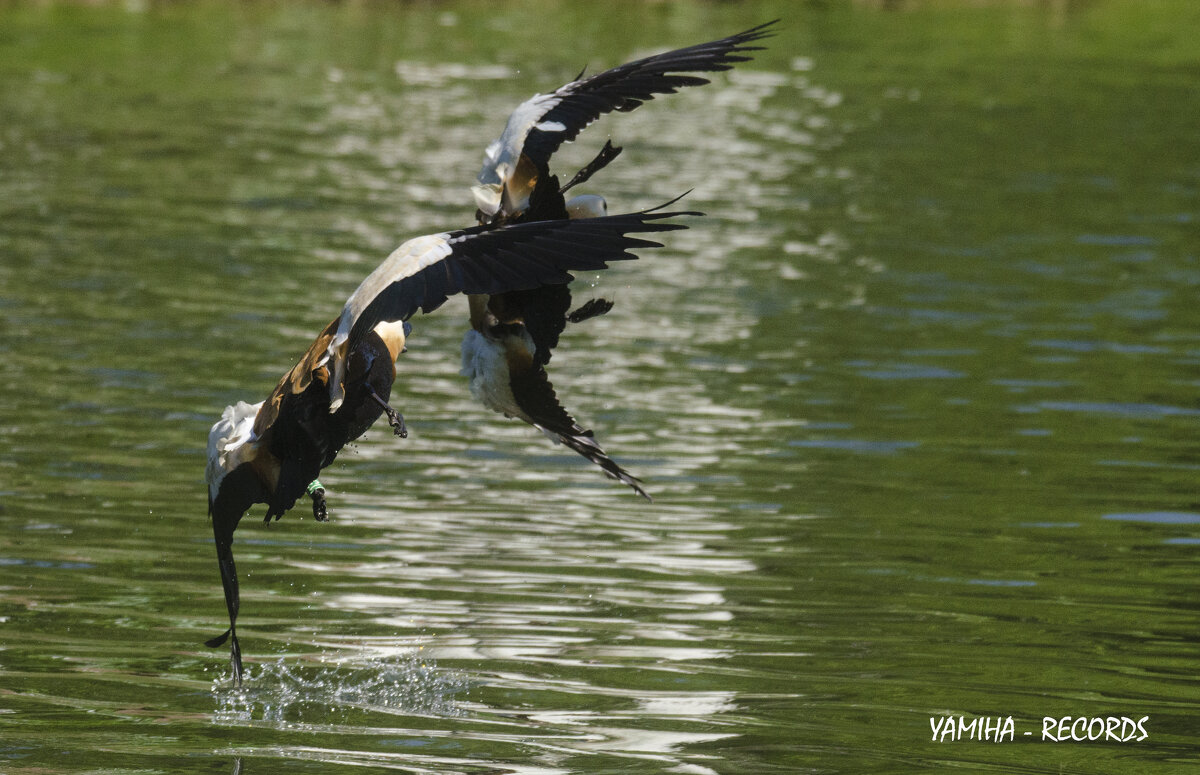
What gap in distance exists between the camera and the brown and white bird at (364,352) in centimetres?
534

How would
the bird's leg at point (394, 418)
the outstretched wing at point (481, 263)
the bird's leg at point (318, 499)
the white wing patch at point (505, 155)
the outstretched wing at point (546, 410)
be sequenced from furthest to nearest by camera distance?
the outstretched wing at point (546, 410) < the white wing patch at point (505, 155) < the bird's leg at point (318, 499) < the bird's leg at point (394, 418) < the outstretched wing at point (481, 263)

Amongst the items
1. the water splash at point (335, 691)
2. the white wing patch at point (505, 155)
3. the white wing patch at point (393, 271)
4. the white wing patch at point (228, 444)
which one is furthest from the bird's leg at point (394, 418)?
the water splash at point (335, 691)

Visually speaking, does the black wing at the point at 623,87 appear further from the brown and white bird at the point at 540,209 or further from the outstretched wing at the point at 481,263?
the outstretched wing at the point at 481,263

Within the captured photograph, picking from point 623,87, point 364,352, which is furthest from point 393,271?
point 623,87

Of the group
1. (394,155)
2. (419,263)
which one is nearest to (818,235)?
(394,155)

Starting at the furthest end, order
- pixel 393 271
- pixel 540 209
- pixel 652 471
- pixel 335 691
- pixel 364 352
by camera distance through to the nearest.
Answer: pixel 652 471 < pixel 335 691 < pixel 540 209 < pixel 364 352 < pixel 393 271

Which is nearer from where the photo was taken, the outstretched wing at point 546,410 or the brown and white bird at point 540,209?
the brown and white bird at point 540,209

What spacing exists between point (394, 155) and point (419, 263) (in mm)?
17888

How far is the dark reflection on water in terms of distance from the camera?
6.70 meters

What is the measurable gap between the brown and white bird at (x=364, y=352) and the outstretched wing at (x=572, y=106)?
0.43 metres

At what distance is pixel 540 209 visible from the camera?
5.92 m

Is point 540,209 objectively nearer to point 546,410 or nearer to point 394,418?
point 546,410

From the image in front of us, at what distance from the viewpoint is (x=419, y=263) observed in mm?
5391

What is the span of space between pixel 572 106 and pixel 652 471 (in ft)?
14.8
